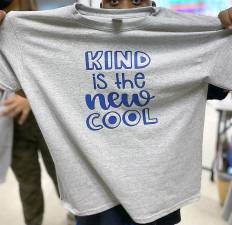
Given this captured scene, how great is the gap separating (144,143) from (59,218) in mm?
1259

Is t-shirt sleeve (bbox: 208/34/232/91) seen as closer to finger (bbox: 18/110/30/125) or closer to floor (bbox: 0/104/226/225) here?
finger (bbox: 18/110/30/125)

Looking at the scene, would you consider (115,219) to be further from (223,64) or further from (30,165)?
(30,165)

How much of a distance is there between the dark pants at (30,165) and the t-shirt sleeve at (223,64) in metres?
0.90

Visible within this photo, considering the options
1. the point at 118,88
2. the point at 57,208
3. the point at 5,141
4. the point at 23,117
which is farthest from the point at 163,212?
the point at 57,208

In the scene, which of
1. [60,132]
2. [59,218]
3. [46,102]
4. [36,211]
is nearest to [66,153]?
[60,132]

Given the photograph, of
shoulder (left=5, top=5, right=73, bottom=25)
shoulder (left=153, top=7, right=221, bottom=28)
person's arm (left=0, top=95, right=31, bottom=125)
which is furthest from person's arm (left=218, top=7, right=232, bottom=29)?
person's arm (left=0, top=95, right=31, bottom=125)

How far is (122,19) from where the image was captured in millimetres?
1013

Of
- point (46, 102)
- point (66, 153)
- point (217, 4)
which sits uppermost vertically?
point (46, 102)

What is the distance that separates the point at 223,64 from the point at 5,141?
1052mm

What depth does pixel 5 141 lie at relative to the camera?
5.35 ft

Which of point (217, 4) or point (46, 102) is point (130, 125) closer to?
point (46, 102)

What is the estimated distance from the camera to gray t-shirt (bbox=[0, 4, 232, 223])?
103cm

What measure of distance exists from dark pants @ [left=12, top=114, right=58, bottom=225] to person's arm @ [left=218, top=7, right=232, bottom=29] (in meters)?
0.96

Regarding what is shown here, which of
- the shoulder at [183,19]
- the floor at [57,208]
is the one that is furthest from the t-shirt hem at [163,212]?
the floor at [57,208]
